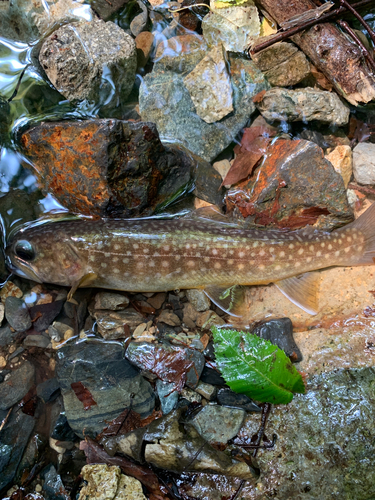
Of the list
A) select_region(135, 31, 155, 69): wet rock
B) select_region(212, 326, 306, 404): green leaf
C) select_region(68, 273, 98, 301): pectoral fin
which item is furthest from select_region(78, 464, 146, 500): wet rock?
select_region(135, 31, 155, 69): wet rock

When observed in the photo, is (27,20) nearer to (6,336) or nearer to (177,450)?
(6,336)

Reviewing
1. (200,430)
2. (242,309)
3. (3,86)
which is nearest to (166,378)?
(200,430)

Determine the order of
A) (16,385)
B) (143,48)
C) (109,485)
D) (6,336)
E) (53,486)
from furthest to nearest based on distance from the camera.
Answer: (143,48) → (6,336) → (16,385) → (53,486) → (109,485)

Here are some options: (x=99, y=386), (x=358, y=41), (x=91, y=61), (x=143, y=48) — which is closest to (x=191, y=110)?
(x=143, y=48)

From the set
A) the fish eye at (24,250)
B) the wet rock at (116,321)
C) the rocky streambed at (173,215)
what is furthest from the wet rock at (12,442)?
the fish eye at (24,250)

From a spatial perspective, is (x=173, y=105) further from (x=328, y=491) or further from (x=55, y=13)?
(x=328, y=491)

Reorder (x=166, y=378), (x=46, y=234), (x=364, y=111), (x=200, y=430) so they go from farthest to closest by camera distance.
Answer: (x=364, y=111) → (x=46, y=234) → (x=166, y=378) → (x=200, y=430)
